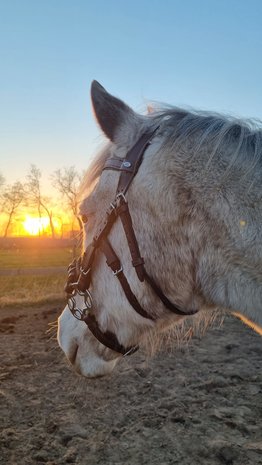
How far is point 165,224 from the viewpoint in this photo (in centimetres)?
170

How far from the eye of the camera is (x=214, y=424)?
13.2ft

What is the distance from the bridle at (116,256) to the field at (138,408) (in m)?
0.80

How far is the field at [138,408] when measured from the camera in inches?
140

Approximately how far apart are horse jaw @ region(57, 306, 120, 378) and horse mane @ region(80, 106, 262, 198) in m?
0.95

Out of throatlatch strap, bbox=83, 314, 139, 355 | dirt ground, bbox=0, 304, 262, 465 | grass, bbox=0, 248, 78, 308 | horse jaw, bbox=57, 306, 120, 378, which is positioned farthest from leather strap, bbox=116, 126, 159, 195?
grass, bbox=0, 248, 78, 308

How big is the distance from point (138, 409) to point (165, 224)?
3.42 m

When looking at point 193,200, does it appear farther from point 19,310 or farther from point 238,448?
point 19,310

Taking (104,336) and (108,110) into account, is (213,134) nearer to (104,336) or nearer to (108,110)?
(108,110)

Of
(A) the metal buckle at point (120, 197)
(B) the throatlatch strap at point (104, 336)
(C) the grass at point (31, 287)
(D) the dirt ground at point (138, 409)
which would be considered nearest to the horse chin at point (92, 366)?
(B) the throatlatch strap at point (104, 336)

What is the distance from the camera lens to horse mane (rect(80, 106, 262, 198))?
1.65 metres

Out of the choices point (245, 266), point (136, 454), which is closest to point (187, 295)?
point (245, 266)

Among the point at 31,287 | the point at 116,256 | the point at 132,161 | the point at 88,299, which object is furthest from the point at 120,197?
the point at 31,287

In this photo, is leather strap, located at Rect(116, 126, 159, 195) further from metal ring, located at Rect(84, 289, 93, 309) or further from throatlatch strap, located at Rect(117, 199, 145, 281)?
metal ring, located at Rect(84, 289, 93, 309)

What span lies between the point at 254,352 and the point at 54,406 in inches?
141
